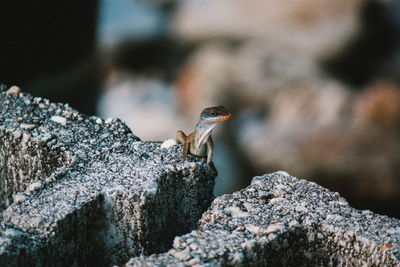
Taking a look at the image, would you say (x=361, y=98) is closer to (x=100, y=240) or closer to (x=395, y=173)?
(x=395, y=173)

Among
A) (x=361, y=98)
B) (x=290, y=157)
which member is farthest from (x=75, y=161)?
(x=361, y=98)

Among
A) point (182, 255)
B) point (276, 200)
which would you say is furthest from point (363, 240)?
point (182, 255)

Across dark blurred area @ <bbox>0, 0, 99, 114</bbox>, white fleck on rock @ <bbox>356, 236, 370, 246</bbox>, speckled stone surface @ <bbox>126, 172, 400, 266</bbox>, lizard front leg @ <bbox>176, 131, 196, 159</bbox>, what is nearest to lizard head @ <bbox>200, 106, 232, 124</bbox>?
lizard front leg @ <bbox>176, 131, 196, 159</bbox>

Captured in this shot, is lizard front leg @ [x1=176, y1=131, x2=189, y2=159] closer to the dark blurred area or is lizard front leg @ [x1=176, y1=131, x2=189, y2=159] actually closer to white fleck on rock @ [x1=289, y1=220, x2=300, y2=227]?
white fleck on rock @ [x1=289, y1=220, x2=300, y2=227]

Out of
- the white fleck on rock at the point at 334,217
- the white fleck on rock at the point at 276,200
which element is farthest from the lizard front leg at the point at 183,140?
the white fleck on rock at the point at 334,217

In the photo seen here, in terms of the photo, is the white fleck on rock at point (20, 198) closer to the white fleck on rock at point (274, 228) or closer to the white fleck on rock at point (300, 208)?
the white fleck on rock at point (274, 228)

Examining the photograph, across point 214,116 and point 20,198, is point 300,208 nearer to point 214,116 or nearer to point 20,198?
point 214,116
